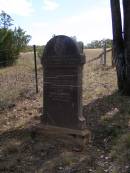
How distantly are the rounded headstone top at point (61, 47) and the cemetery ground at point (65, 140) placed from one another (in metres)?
1.57

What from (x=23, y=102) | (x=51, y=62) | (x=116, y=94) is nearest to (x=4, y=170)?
(x=51, y=62)

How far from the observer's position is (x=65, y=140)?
7703mm

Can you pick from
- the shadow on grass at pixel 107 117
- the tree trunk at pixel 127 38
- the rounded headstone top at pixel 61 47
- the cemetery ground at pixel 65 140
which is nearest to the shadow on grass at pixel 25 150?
the cemetery ground at pixel 65 140

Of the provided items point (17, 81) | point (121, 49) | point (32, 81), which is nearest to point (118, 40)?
point (121, 49)

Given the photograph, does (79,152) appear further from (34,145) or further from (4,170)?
(4,170)

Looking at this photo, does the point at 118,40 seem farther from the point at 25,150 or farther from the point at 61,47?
the point at 25,150

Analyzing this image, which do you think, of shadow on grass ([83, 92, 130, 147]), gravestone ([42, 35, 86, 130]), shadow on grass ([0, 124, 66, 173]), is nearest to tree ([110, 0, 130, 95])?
shadow on grass ([83, 92, 130, 147])

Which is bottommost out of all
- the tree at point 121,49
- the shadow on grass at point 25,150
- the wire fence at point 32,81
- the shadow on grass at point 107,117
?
the shadow on grass at point 25,150

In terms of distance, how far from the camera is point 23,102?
10.8 m

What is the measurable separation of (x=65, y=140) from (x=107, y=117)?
1.55 m

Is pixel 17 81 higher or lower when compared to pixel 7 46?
lower

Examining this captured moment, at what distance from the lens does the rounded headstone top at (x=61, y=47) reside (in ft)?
25.1

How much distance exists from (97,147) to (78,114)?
2.46ft

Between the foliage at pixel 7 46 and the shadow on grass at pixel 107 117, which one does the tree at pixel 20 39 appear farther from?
the shadow on grass at pixel 107 117
